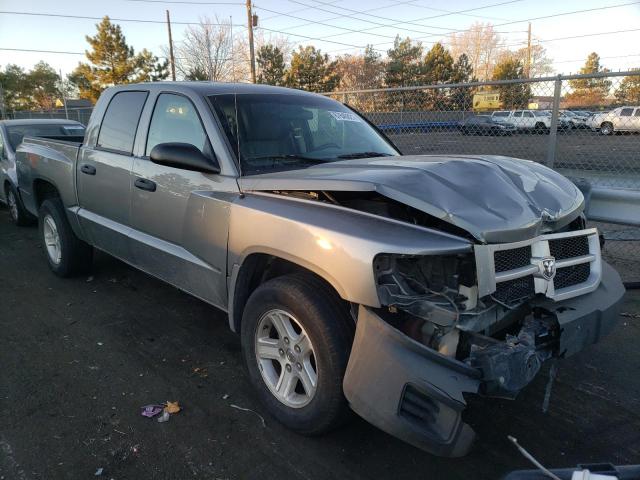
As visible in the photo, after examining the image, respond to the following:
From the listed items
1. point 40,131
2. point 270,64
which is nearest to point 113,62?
point 270,64

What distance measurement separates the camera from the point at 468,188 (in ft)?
8.14

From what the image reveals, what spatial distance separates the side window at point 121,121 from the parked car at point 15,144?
436 cm

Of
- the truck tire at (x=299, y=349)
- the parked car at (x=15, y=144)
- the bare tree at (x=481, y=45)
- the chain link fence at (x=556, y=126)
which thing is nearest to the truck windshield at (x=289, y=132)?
the truck tire at (x=299, y=349)

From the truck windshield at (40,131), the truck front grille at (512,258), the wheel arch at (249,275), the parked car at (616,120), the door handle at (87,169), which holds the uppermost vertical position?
the parked car at (616,120)

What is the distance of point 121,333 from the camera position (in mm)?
4035

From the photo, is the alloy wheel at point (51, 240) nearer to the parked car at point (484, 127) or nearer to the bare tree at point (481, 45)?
the parked car at point (484, 127)

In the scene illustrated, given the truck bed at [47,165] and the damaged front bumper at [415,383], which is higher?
the truck bed at [47,165]

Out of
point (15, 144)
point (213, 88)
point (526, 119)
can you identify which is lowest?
point (15, 144)

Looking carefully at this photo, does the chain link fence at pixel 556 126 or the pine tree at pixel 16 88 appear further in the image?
the pine tree at pixel 16 88

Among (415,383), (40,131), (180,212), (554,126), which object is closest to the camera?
(415,383)

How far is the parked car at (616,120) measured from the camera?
5.29 meters

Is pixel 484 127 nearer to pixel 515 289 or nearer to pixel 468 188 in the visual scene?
pixel 468 188

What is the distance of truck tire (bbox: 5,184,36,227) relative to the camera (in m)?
7.97

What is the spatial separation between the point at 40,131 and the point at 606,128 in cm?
895
